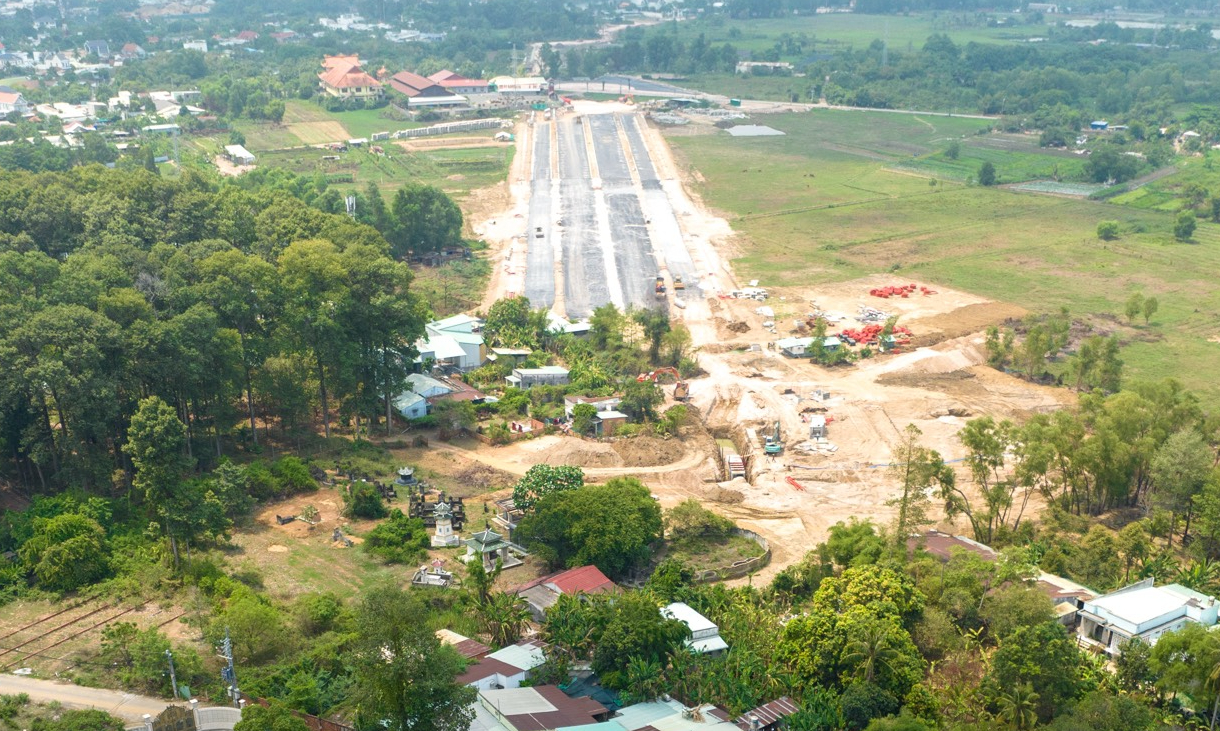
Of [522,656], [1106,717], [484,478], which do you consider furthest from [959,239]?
[522,656]

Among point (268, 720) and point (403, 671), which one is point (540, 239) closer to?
point (268, 720)

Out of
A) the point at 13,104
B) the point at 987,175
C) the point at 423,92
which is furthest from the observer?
the point at 423,92

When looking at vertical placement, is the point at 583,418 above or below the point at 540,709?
below

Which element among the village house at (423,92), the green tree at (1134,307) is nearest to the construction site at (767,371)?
the green tree at (1134,307)

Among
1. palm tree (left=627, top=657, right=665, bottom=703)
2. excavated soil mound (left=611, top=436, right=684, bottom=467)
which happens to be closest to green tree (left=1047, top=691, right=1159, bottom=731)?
palm tree (left=627, top=657, right=665, bottom=703)

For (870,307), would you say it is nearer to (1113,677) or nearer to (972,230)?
(972,230)

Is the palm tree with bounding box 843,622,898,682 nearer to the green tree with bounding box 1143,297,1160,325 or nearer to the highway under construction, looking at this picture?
the highway under construction

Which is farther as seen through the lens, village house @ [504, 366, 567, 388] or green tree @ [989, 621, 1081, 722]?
village house @ [504, 366, 567, 388]

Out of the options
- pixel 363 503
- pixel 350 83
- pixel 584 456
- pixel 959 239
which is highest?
pixel 350 83
